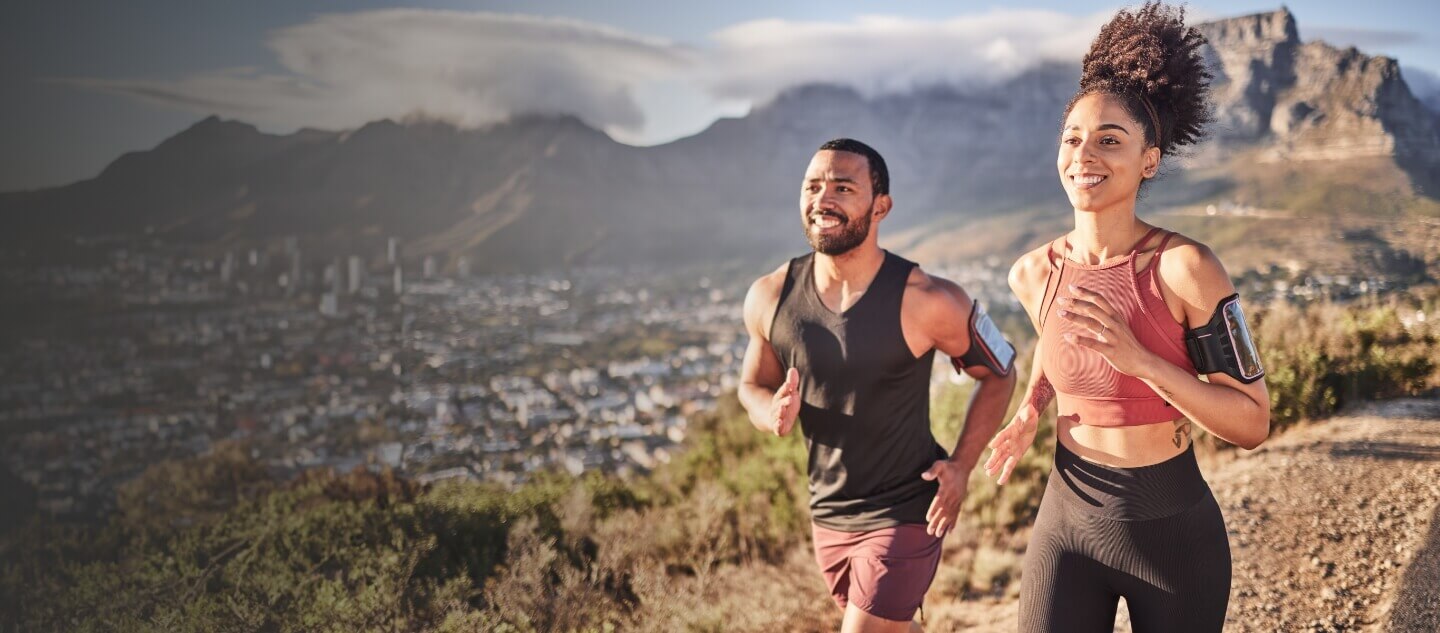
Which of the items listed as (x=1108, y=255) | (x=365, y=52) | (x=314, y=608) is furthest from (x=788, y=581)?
(x=365, y=52)

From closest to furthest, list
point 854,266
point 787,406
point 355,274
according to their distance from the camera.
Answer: point 787,406
point 854,266
point 355,274

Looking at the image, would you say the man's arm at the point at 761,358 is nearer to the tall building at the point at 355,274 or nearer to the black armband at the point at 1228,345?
the black armband at the point at 1228,345

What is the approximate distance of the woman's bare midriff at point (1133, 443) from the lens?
195 cm

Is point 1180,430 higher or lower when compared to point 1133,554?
higher

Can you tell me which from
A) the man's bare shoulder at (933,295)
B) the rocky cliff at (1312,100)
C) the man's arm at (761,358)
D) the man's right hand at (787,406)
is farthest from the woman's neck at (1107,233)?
the rocky cliff at (1312,100)

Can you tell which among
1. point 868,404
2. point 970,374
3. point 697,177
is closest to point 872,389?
point 868,404

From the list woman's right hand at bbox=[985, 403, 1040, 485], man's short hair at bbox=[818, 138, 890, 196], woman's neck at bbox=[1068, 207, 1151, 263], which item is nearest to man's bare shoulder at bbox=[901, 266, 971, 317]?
man's short hair at bbox=[818, 138, 890, 196]

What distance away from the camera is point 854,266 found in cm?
294

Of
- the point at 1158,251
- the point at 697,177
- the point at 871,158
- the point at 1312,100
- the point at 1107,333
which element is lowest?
the point at 1107,333

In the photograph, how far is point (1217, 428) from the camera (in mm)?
1758

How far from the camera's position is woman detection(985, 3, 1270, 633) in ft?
5.79

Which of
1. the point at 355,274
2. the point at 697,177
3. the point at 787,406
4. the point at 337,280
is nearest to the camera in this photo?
the point at 787,406

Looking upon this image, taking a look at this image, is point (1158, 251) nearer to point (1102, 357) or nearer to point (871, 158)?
point (1102, 357)

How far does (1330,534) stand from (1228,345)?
3.74 metres
